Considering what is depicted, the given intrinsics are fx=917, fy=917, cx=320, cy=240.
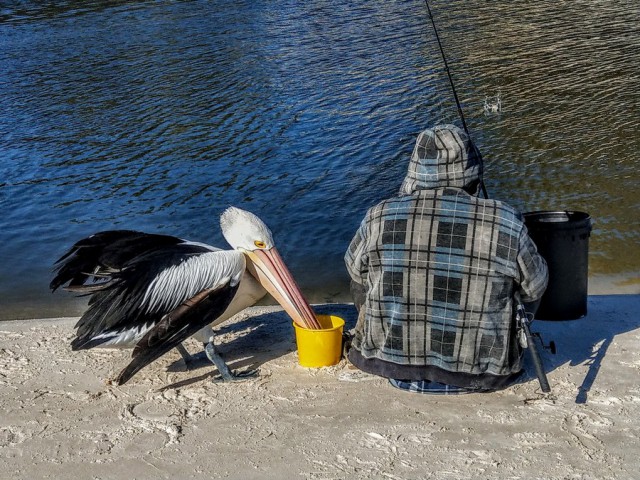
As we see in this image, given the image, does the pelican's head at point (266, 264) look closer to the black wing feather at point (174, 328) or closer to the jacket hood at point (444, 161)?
the black wing feather at point (174, 328)

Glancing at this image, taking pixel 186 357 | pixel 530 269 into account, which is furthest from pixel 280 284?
pixel 530 269

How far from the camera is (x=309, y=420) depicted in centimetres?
400

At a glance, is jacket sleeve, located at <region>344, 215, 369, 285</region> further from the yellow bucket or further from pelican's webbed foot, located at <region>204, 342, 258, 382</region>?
pelican's webbed foot, located at <region>204, 342, 258, 382</region>

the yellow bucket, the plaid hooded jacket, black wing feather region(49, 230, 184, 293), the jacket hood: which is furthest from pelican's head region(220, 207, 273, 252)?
the jacket hood

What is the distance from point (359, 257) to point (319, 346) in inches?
24.9

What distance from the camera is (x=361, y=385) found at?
4.29m

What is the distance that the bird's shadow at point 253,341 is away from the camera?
4707 mm

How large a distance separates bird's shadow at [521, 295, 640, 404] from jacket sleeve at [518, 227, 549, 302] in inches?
21.3

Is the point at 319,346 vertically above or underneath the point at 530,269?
underneath

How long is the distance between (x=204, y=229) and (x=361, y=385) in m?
3.90

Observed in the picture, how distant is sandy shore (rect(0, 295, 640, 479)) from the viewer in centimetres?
362

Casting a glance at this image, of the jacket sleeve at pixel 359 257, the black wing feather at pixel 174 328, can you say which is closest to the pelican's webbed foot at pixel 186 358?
the black wing feather at pixel 174 328

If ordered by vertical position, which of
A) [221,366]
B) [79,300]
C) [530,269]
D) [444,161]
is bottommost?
[79,300]

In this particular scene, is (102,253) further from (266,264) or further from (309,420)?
(309,420)
